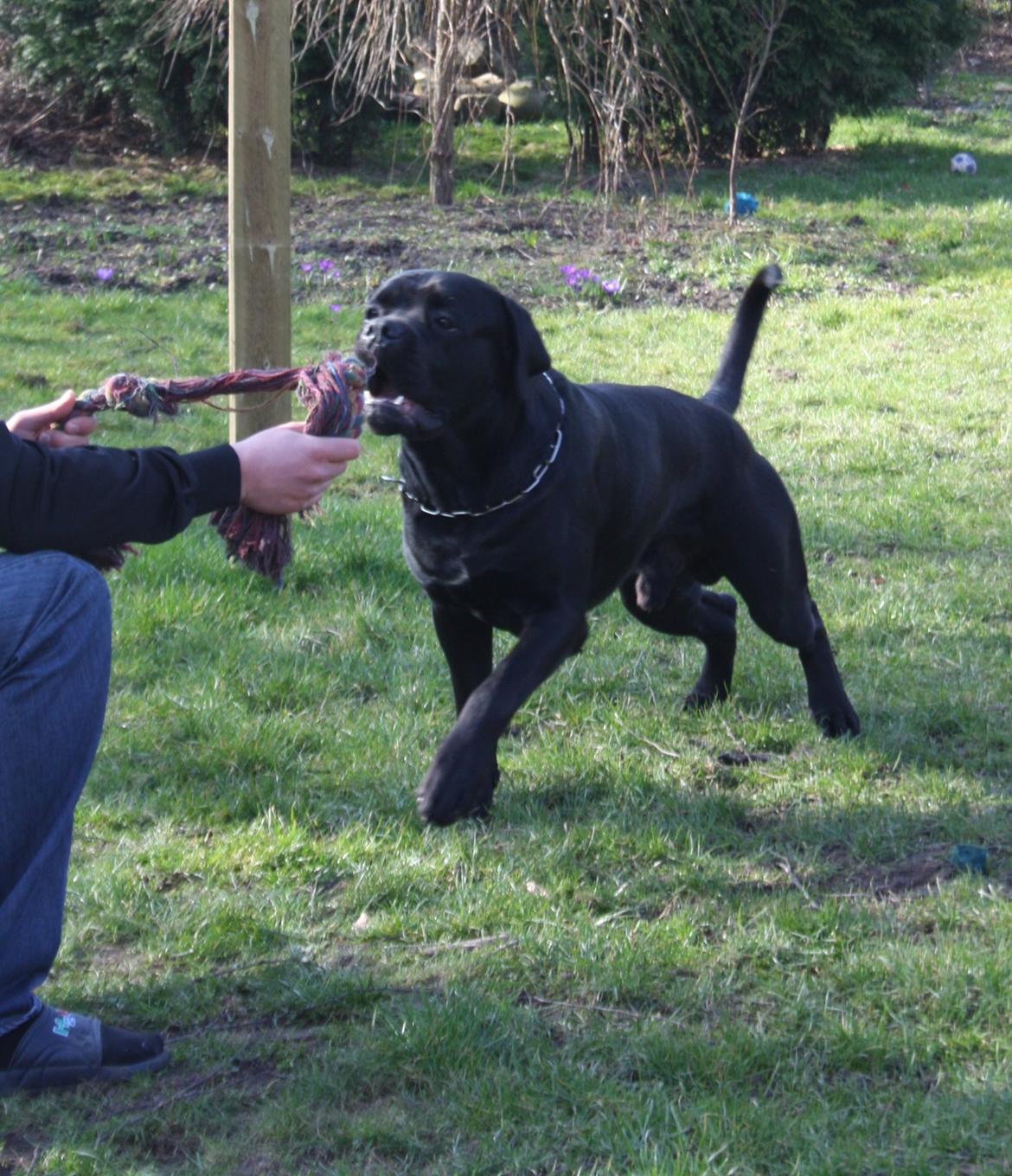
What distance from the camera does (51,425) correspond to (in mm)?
2938

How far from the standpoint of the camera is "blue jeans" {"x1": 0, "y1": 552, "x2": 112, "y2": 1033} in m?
2.43

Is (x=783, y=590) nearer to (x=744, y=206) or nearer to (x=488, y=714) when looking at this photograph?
(x=488, y=714)

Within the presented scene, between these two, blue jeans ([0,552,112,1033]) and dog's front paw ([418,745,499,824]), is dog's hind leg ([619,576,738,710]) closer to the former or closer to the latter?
dog's front paw ([418,745,499,824])

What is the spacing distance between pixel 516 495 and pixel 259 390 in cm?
64

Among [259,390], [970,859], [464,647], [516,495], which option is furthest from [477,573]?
[970,859]

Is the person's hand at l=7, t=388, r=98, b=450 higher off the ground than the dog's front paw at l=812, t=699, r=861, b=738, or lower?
higher

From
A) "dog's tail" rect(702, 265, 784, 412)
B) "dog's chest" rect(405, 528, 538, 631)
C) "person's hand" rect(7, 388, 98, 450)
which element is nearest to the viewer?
"person's hand" rect(7, 388, 98, 450)

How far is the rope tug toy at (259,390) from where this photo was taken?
3.09 meters

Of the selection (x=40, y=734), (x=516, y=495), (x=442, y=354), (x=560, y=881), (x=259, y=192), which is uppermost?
(x=259, y=192)

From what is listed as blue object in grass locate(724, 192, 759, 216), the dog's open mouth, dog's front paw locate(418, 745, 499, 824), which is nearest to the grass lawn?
dog's front paw locate(418, 745, 499, 824)

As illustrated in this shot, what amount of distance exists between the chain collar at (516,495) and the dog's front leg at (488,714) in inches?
11.1

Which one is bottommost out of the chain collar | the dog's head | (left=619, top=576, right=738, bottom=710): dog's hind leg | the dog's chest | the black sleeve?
(left=619, top=576, right=738, bottom=710): dog's hind leg

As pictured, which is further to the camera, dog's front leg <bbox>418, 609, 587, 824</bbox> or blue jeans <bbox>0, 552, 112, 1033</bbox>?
dog's front leg <bbox>418, 609, 587, 824</bbox>

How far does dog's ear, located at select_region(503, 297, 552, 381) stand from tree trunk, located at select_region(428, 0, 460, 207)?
13.5 ft
